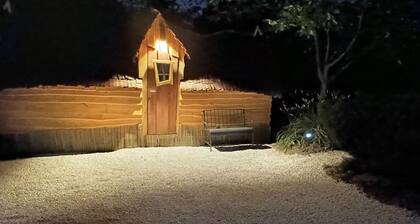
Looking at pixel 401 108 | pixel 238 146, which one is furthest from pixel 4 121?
pixel 401 108

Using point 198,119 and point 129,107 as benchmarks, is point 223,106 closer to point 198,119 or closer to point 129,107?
point 198,119

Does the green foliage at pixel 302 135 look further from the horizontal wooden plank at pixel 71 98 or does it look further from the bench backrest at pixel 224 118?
the horizontal wooden plank at pixel 71 98

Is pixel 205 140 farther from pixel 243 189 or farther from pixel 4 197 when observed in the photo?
pixel 4 197

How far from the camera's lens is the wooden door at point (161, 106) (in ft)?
33.4

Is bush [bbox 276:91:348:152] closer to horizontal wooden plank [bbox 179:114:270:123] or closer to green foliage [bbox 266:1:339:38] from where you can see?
horizontal wooden plank [bbox 179:114:270:123]

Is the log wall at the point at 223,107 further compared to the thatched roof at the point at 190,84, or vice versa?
the log wall at the point at 223,107

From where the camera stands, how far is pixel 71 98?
977cm

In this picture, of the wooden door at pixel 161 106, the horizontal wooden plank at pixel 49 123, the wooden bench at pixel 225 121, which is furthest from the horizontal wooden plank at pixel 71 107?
the wooden bench at pixel 225 121

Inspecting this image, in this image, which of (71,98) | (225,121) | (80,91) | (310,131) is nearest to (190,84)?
(225,121)

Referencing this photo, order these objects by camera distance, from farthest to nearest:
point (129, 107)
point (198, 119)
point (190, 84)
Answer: point (198, 119)
point (190, 84)
point (129, 107)

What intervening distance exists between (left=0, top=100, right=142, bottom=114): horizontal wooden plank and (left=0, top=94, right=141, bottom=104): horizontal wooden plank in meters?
0.07

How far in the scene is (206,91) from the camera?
10.7 m

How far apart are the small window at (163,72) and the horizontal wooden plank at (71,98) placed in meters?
0.64

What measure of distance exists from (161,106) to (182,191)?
3591mm
